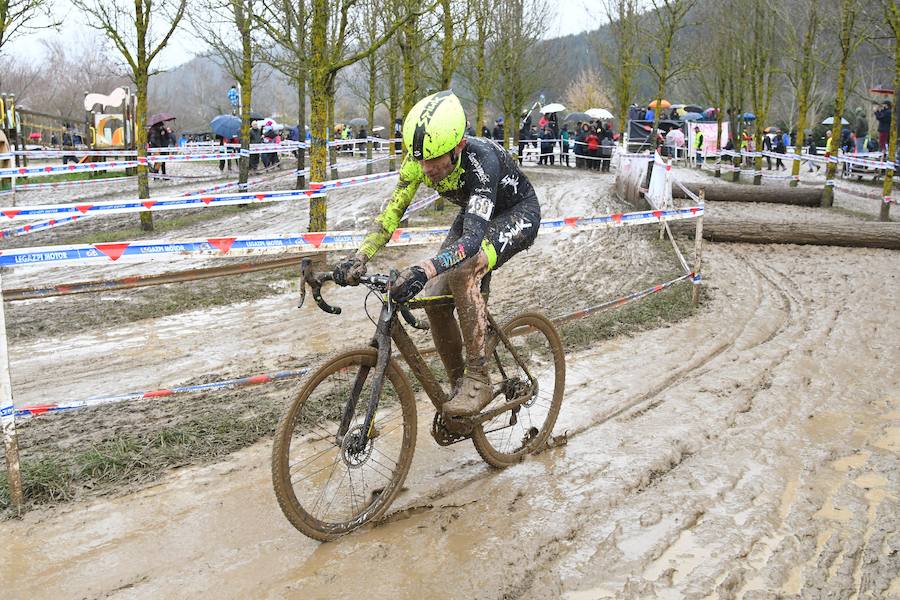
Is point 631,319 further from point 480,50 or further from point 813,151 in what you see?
point 813,151

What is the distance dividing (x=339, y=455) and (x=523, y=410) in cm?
197

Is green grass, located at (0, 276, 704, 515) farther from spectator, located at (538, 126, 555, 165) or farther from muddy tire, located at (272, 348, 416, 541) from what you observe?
spectator, located at (538, 126, 555, 165)

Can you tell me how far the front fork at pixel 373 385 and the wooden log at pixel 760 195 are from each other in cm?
1459

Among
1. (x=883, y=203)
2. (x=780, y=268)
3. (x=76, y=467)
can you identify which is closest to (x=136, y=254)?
(x=76, y=467)

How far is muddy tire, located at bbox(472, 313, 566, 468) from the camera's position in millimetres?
4562

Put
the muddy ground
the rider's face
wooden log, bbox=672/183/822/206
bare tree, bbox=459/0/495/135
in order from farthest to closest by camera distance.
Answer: bare tree, bbox=459/0/495/135 → wooden log, bbox=672/183/822/206 → the rider's face → the muddy ground

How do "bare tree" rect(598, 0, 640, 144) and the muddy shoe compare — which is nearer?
the muddy shoe

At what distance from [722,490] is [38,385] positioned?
5.16 m

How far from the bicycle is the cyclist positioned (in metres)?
0.10

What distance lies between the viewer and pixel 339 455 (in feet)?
12.2

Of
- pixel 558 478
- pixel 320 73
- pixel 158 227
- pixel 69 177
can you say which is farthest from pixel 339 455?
pixel 69 177

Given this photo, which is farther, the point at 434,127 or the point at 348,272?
the point at 434,127

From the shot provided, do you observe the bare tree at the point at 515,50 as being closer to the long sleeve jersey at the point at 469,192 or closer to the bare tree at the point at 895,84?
the bare tree at the point at 895,84

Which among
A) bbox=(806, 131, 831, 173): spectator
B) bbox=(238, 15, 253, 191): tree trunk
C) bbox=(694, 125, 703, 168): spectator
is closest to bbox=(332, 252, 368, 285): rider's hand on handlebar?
bbox=(238, 15, 253, 191): tree trunk
